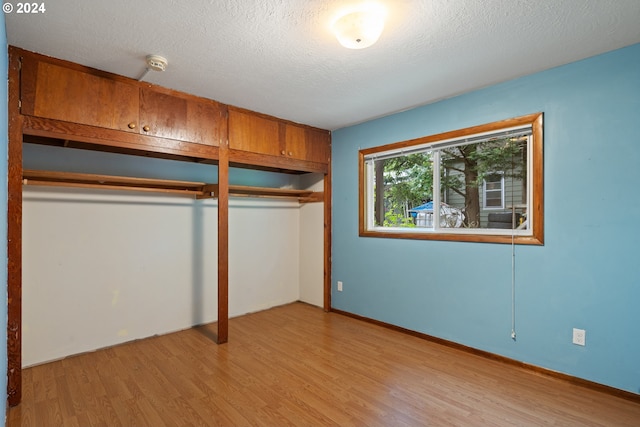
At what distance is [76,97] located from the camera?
2330 mm

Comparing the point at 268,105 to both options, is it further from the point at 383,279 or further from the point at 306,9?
the point at 383,279

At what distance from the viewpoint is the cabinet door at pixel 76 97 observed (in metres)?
2.17

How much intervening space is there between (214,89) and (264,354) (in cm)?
231

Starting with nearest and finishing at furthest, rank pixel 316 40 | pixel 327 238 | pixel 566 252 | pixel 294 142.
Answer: pixel 316 40, pixel 566 252, pixel 294 142, pixel 327 238

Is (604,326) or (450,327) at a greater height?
(604,326)

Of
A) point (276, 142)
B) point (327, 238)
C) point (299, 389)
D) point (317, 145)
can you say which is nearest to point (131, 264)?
point (276, 142)

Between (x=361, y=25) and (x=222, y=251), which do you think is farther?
(x=222, y=251)

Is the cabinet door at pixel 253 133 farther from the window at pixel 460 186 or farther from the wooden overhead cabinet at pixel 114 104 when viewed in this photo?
the window at pixel 460 186

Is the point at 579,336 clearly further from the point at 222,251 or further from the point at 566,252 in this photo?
the point at 222,251

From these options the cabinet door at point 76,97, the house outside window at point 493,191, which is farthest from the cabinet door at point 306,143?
the house outside window at point 493,191

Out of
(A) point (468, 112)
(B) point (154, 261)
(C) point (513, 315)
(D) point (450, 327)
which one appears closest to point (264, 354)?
(B) point (154, 261)

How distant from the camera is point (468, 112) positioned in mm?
2879

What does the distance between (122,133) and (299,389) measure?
90.7 inches

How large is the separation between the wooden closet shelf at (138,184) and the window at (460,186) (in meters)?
0.88
